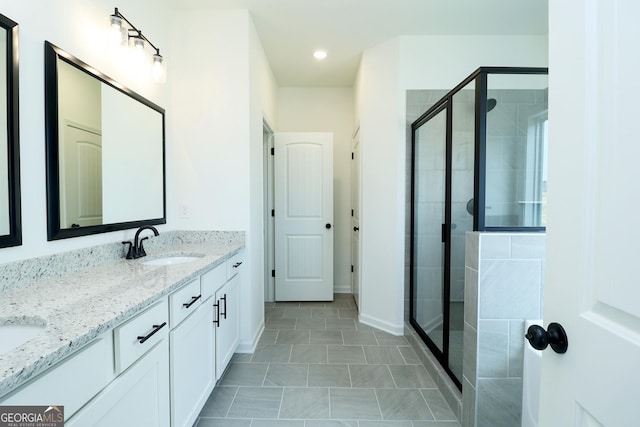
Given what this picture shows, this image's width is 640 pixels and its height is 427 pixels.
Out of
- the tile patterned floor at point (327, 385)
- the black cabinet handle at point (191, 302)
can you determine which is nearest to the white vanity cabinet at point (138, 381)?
the black cabinet handle at point (191, 302)

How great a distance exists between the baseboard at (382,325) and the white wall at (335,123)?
40.6 inches

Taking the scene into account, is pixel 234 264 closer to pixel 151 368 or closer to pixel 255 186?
pixel 255 186

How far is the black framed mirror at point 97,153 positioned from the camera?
1.26 metres

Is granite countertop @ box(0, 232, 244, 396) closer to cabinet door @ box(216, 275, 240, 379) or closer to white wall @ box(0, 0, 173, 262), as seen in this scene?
white wall @ box(0, 0, 173, 262)

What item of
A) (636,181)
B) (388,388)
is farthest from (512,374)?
(636,181)

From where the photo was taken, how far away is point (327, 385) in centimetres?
189

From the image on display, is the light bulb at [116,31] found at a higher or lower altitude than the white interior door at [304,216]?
higher

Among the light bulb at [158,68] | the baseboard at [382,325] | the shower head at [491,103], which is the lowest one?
the baseboard at [382,325]

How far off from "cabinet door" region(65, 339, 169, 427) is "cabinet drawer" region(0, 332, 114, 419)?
0.11 ft

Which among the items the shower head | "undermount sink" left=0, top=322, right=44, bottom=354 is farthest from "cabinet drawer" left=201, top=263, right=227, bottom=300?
the shower head

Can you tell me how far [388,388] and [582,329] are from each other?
5.35ft

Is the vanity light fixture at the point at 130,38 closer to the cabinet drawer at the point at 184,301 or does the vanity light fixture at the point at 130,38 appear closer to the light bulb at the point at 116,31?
the light bulb at the point at 116,31

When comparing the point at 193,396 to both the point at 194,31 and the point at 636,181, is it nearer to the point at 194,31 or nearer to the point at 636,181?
the point at 636,181

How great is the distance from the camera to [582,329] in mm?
542
